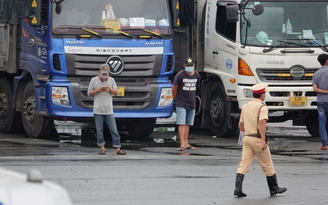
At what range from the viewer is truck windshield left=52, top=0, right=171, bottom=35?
1602 centimetres

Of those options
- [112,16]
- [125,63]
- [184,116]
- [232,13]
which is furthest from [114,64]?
[232,13]

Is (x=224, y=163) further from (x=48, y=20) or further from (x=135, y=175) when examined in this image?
(x=48, y=20)

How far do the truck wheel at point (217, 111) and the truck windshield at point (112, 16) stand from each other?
2232mm

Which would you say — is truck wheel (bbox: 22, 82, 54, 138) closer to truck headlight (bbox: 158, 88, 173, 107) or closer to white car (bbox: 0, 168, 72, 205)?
truck headlight (bbox: 158, 88, 173, 107)

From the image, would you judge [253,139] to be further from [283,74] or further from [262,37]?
[262,37]

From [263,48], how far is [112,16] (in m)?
3.13

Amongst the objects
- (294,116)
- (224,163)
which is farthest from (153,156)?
(294,116)

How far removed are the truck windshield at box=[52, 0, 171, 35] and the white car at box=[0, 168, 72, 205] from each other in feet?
42.6

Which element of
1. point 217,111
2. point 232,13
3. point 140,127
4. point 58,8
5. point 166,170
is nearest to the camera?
point 166,170

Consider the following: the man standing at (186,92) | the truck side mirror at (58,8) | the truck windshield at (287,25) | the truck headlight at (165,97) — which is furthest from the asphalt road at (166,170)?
the truck side mirror at (58,8)

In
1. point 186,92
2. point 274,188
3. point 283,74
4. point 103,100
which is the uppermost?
point 283,74

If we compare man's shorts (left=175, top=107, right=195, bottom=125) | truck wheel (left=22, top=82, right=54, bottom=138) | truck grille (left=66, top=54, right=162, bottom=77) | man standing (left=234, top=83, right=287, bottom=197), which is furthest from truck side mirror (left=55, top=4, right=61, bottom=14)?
man standing (left=234, top=83, right=287, bottom=197)

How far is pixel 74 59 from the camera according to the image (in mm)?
16016

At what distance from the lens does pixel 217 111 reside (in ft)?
59.7
